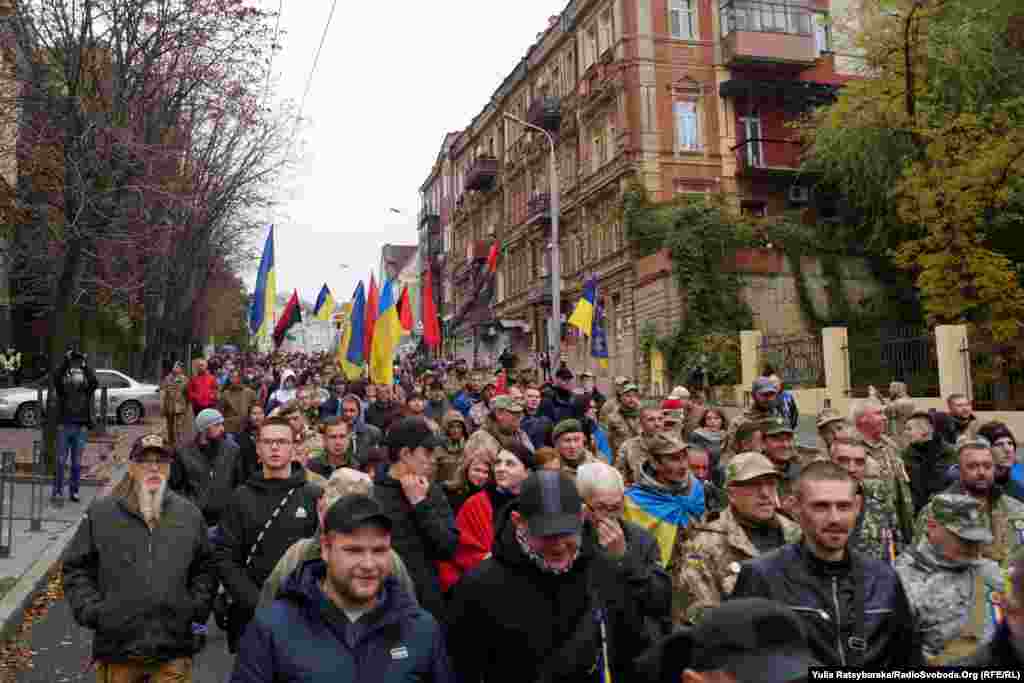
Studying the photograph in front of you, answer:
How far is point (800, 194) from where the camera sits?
34.8 m

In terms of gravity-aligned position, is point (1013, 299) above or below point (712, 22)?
below

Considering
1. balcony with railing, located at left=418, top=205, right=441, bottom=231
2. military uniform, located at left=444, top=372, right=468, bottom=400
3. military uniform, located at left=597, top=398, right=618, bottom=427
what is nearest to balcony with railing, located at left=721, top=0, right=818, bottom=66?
military uniform, located at left=444, top=372, right=468, bottom=400

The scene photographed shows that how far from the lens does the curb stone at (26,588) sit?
6988mm

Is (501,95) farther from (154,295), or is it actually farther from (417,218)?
(417,218)

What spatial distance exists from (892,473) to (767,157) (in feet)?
99.7

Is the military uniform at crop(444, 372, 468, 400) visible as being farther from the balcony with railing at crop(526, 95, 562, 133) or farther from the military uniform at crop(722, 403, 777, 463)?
the balcony with railing at crop(526, 95, 562, 133)

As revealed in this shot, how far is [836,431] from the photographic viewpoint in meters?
6.20

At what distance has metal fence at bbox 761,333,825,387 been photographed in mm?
23031

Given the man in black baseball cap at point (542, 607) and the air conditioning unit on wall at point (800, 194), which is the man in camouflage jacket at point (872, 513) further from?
the air conditioning unit on wall at point (800, 194)

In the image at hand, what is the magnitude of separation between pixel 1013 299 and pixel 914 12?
316 inches

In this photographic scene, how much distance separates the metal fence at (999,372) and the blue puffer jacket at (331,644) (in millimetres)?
20315

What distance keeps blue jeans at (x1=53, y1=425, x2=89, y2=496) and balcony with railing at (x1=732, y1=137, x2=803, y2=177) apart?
27.3 m

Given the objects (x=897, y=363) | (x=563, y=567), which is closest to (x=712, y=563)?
(x=563, y=567)

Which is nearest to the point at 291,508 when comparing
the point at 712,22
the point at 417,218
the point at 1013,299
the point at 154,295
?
the point at 1013,299
